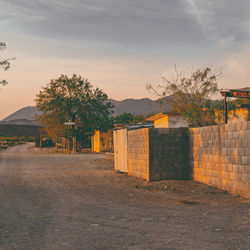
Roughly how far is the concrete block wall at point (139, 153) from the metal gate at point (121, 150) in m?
0.58

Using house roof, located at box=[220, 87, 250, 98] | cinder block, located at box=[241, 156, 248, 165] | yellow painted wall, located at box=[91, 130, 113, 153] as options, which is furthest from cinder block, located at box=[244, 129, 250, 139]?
yellow painted wall, located at box=[91, 130, 113, 153]

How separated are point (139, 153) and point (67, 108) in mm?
27901

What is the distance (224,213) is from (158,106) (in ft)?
39.1

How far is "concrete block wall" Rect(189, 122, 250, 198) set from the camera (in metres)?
10.3

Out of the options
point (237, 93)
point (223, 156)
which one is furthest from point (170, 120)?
point (223, 156)

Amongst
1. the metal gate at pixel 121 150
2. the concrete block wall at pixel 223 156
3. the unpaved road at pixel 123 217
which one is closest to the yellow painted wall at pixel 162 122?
the metal gate at pixel 121 150

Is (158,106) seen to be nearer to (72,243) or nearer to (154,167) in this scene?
(154,167)

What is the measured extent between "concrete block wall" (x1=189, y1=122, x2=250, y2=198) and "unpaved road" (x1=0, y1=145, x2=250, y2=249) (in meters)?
0.44

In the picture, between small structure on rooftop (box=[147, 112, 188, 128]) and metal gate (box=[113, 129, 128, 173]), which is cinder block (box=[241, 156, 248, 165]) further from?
small structure on rooftop (box=[147, 112, 188, 128])

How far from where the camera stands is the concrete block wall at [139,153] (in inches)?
571

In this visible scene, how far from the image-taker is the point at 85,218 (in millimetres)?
7766

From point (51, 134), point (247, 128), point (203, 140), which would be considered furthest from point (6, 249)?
point (51, 134)

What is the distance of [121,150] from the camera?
1875 cm

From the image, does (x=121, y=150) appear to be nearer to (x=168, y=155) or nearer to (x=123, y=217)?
(x=168, y=155)
